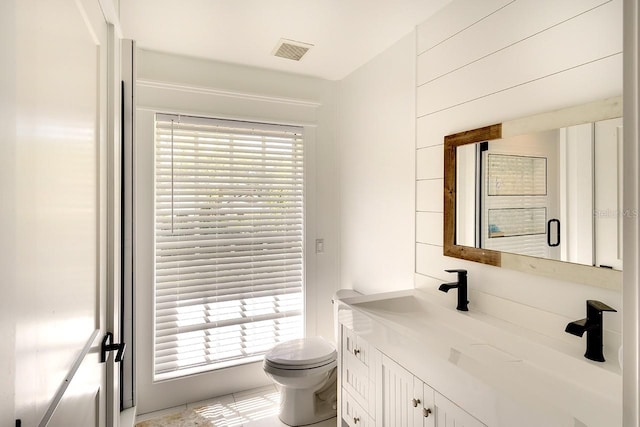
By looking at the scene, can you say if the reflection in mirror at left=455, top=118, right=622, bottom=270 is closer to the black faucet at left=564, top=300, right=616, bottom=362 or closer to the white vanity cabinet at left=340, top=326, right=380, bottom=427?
the black faucet at left=564, top=300, right=616, bottom=362

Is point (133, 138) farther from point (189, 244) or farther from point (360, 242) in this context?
point (360, 242)

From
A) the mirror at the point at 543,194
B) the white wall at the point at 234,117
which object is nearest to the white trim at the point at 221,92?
the white wall at the point at 234,117

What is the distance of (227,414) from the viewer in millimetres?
2285

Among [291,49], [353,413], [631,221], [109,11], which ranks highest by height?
[291,49]

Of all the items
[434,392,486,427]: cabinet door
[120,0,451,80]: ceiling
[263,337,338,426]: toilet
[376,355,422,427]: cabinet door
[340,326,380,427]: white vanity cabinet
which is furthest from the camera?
[263,337,338,426]: toilet

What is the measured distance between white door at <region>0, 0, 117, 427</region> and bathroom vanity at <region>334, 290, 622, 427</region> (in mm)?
1065

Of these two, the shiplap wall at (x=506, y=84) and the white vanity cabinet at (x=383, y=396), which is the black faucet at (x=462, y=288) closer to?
the shiplap wall at (x=506, y=84)

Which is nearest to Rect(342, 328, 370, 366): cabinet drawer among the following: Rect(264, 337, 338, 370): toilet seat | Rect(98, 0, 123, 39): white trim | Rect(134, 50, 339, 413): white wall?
Rect(264, 337, 338, 370): toilet seat

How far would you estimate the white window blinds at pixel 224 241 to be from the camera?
2.33 metres

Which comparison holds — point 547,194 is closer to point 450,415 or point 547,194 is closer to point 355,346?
point 450,415

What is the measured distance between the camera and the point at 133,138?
1.42 m

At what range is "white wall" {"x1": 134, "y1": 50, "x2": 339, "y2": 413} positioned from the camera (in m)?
2.26

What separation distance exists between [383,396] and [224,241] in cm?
154

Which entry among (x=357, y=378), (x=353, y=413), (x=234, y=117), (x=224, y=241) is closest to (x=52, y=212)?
(x=357, y=378)
